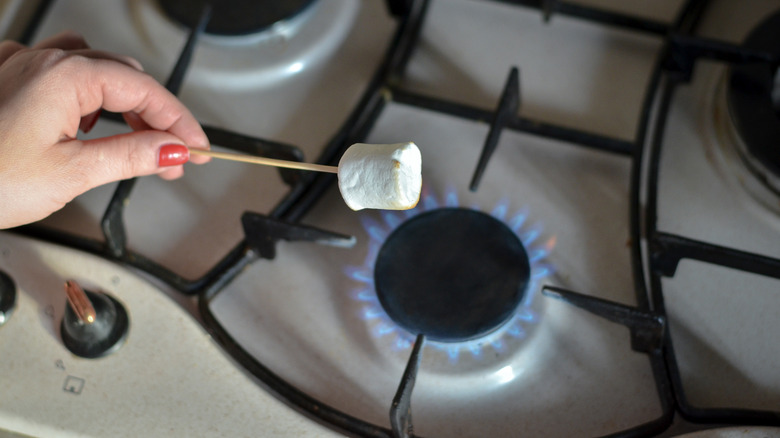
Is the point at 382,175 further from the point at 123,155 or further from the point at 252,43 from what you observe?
the point at 252,43

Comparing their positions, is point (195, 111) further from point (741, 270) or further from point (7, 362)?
point (741, 270)

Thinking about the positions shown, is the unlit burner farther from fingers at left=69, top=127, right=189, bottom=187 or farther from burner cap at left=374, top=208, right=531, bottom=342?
fingers at left=69, top=127, right=189, bottom=187

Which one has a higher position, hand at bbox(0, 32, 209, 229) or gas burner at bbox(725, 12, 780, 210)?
gas burner at bbox(725, 12, 780, 210)

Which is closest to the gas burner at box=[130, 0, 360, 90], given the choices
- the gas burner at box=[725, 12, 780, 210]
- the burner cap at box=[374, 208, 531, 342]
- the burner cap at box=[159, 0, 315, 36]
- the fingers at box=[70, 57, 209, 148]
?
the burner cap at box=[159, 0, 315, 36]

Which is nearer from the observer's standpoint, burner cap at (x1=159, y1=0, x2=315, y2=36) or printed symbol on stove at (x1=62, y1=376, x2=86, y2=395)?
printed symbol on stove at (x1=62, y1=376, x2=86, y2=395)

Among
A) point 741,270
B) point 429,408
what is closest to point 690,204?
point 741,270

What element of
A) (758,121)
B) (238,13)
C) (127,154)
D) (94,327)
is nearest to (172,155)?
(127,154)
